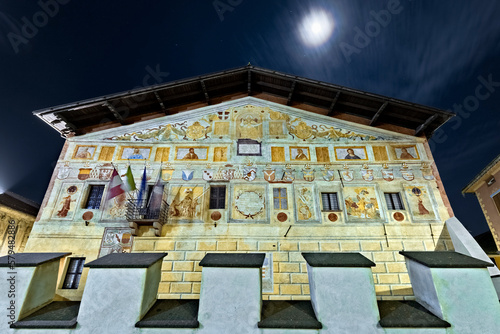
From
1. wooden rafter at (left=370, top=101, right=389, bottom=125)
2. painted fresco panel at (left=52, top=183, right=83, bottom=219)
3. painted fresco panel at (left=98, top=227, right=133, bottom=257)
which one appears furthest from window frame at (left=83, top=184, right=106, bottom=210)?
wooden rafter at (left=370, top=101, right=389, bottom=125)

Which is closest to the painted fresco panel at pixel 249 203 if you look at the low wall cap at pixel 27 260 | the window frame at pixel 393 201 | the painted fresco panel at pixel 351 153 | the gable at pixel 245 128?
the gable at pixel 245 128

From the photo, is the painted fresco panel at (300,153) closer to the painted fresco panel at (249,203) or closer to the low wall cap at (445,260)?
the painted fresco panel at (249,203)

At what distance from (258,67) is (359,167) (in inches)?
238

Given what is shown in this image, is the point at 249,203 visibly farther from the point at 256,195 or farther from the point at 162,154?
the point at 162,154

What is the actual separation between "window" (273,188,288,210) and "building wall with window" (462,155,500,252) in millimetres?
12418

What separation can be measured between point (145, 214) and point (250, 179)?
13.1 ft

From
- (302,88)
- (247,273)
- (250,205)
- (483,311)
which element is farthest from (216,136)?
(483,311)

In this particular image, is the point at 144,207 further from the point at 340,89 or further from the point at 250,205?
the point at 340,89

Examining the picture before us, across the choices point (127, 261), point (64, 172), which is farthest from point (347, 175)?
point (64, 172)

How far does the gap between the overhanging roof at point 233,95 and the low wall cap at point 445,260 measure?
7.32 m

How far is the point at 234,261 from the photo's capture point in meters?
4.37

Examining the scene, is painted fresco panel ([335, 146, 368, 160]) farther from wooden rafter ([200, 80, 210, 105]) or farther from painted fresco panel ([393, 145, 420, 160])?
wooden rafter ([200, 80, 210, 105])

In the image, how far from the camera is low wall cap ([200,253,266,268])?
424 centimetres

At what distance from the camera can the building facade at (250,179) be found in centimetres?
850
